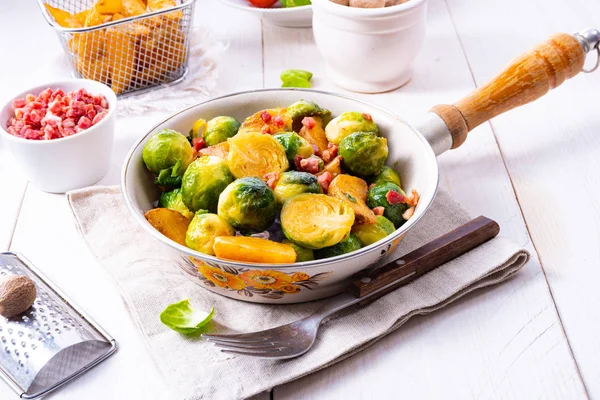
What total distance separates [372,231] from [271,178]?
338 mm

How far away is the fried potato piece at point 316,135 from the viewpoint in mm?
2369

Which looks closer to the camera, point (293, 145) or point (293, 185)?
point (293, 185)

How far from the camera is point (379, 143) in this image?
88.0 inches

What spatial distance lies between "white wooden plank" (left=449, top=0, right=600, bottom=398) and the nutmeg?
4.88 feet

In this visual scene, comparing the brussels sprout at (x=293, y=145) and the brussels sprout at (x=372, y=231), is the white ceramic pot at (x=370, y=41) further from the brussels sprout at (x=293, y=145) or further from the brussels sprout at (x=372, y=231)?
the brussels sprout at (x=372, y=231)

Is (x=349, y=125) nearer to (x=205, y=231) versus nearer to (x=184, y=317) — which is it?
(x=205, y=231)

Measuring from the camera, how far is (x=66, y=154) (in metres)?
2.54

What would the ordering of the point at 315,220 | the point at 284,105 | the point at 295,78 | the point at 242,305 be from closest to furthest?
the point at 315,220 < the point at 242,305 < the point at 284,105 < the point at 295,78

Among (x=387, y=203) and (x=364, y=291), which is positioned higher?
(x=387, y=203)

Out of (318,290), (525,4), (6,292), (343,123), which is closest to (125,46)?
(343,123)

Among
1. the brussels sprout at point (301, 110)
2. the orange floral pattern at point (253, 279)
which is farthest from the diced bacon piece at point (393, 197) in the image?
the brussels sprout at point (301, 110)

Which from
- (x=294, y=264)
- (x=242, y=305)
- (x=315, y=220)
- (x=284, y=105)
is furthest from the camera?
(x=284, y=105)

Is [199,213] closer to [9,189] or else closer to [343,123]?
[343,123]

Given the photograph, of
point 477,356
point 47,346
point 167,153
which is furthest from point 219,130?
point 477,356
